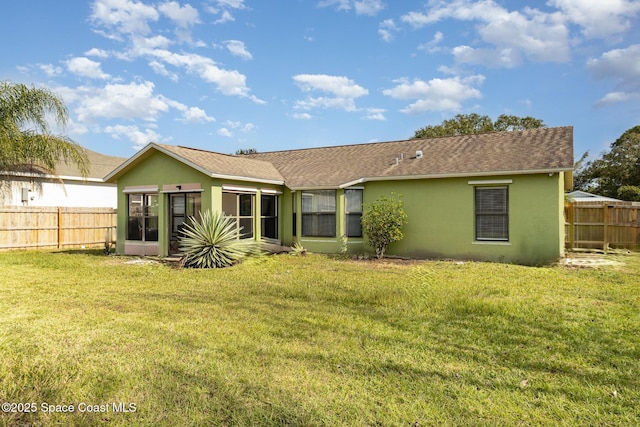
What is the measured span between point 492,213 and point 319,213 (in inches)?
245

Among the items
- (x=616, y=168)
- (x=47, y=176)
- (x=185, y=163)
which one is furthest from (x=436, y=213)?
(x=616, y=168)

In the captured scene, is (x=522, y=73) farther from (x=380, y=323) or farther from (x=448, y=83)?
(x=380, y=323)

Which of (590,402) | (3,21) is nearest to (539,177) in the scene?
(590,402)

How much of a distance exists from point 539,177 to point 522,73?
693cm

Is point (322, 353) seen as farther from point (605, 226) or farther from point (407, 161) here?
point (605, 226)

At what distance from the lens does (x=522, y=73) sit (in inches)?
680

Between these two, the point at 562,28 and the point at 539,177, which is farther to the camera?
the point at 562,28

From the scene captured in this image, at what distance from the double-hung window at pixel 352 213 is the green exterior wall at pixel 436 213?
0.25 meters

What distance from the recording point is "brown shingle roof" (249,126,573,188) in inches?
518

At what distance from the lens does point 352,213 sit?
50.3 feet

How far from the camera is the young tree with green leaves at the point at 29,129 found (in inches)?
623

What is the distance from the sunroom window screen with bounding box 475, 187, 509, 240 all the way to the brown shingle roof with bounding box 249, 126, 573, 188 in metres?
0.81

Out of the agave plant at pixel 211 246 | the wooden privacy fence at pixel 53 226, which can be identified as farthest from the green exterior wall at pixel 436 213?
the wooden privacy fence at pixel 53 226

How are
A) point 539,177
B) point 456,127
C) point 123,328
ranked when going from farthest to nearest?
point 456,127
point 539,177
point 123,328
